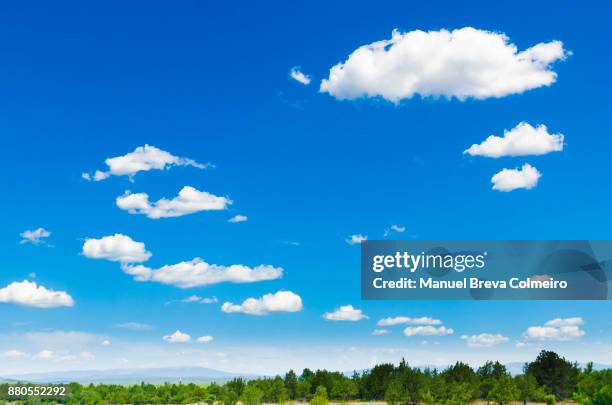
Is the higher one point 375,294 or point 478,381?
point 375,294

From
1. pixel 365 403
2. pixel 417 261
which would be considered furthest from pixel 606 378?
pixel 417 261

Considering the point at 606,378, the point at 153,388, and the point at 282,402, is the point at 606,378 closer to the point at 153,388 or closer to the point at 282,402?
the point at 282,402

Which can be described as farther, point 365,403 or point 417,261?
point 365,403

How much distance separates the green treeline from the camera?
360 ft

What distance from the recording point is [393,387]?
111125mm

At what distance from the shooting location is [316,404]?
90.6 metres

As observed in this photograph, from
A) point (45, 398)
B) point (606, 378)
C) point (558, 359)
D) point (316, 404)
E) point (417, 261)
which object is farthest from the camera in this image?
point (558, 359)

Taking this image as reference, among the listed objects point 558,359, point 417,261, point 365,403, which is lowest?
point 365,403

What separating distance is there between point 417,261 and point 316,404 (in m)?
35.3

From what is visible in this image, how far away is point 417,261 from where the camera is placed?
6475 centimetres

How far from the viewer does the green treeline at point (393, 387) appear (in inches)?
4316

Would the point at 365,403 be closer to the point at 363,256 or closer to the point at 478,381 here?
the point at 478,381

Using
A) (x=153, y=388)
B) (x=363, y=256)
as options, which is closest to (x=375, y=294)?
(x=363, y=256)

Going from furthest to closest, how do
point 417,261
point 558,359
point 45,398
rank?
point 558,359 < point 45,398 < point 417,261
